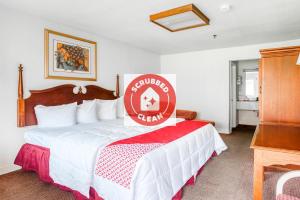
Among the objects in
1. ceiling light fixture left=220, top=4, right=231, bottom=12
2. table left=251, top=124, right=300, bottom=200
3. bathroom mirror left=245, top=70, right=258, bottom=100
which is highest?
ceiling light fixture left=220, top=4, right=231, bottom=12

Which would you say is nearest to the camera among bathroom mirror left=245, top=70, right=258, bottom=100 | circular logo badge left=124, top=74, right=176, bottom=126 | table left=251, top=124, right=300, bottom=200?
table left=251, top=124, right=300, bottom=200

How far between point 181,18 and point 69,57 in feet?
6.80

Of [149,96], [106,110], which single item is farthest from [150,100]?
[106,110]

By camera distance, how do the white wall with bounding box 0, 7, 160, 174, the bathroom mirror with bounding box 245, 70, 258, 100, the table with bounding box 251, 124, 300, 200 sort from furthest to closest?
the bathroom mirror with bounding box 245, 70, 258, 100 < the white wall with bounding box 0, 7, 160, 174 < the table with bounding box 251, 124, 300, 200

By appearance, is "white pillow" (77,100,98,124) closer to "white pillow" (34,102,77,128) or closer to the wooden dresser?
"white pillow" (34,102,77,128)

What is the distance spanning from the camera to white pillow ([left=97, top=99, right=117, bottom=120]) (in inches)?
144

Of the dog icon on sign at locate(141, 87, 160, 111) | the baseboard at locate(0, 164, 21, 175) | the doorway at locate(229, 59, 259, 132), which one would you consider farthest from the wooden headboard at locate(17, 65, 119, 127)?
the doorway at locate(229, 59, 259, 132)

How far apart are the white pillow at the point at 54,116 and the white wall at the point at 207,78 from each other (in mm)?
3699

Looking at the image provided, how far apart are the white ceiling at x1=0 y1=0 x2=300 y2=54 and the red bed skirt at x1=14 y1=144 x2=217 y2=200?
196 centimetres

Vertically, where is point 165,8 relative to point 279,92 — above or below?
above

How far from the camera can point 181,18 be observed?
2.91 meters

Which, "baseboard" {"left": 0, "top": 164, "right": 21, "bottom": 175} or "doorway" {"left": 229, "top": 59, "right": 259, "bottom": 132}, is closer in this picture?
"baseboard" {"left": 0, "top": 164, "right": 21, "bottom": 175}

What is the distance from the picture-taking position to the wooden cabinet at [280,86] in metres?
2.24

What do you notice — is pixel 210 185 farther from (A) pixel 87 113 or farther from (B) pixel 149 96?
(B) pixel 149 96
